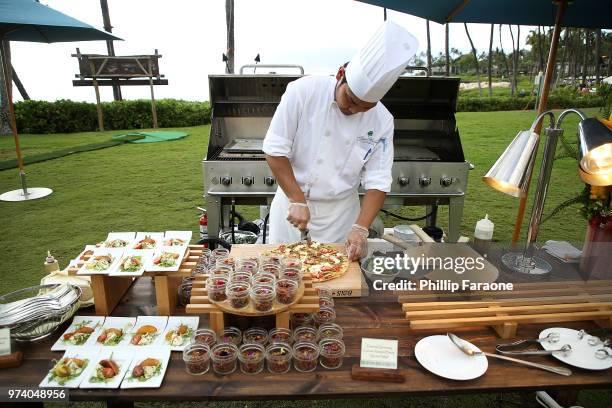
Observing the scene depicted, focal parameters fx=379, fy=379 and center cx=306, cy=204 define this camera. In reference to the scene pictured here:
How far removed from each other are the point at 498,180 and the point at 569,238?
3898 millimetres

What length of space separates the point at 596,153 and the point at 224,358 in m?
1.34

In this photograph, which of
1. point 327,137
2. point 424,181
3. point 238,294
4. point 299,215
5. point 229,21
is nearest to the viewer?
point 238,294

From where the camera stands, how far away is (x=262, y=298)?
1257mm

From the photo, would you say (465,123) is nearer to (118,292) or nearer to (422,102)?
(422,102)

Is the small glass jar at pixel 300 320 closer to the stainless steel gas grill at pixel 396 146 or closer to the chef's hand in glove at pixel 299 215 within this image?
the chef's hand in glove at pixel 299 215

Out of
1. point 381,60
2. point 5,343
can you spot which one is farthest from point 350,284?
point 5,343

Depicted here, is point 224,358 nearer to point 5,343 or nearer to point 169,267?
point 169,267

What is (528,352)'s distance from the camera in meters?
1.28

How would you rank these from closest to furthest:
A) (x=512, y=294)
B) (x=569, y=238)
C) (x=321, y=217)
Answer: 1. (x=512, y=294)
2. (x=321, y=217)
3. (x=569, y=238)

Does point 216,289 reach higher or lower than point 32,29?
lower

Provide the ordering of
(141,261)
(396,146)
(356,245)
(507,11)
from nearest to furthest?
1. (141,261)
2. (356,245)
3. (507,11)
4. (396,146)

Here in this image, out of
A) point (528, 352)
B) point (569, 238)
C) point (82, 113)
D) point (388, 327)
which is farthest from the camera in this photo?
point (82, 113)

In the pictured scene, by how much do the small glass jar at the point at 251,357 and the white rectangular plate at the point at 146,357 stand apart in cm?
25

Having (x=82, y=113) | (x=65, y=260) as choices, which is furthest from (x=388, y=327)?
(x=82, y=113)
